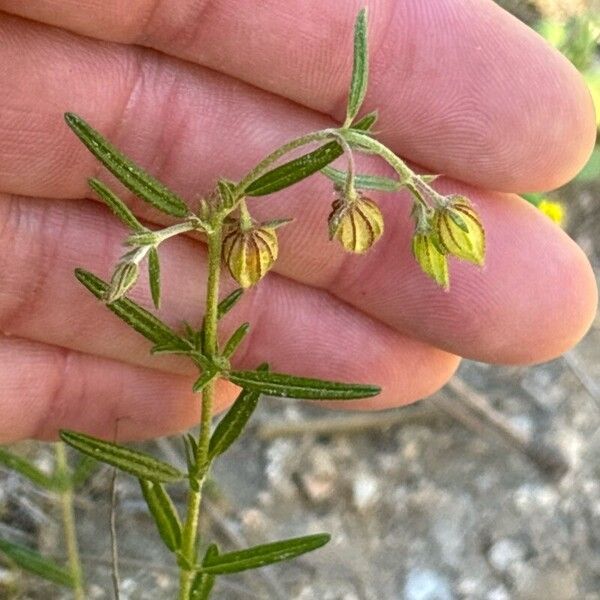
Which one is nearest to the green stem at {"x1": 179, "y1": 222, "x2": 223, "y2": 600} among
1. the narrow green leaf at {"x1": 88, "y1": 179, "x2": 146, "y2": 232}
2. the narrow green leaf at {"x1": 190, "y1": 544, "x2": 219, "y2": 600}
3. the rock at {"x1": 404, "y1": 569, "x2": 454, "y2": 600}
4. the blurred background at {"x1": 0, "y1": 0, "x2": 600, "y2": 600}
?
the narrow green leaf at {"x1": 190, "y1": 544, "x2": 219, "y2": 600}

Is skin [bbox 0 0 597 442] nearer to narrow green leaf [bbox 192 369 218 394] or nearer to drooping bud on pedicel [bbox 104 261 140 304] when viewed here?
narrow green leaf [bbox 192 369 218 394]

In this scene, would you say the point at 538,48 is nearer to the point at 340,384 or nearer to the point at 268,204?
the point at 268,204

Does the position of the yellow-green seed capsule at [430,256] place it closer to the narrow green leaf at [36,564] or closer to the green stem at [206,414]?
the green stem at [206,414]

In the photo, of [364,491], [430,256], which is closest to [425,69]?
[430,256]

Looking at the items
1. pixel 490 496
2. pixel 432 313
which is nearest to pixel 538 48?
pixel 432 313

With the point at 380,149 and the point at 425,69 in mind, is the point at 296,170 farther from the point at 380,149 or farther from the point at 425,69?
the point at 425,69

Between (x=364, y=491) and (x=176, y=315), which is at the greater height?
(x=176, y=315)
